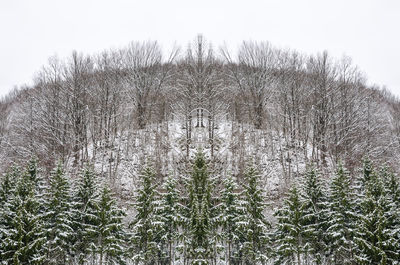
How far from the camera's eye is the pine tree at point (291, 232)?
19844 millimetres

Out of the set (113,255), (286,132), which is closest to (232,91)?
(286,132)

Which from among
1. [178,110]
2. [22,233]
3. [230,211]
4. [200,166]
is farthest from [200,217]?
[178,110]

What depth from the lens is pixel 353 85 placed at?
39188 millimetres

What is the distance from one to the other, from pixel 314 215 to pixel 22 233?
672 inches

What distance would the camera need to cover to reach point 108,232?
1984 cm

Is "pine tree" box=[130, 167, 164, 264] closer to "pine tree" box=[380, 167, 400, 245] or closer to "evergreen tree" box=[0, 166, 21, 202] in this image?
"evergreen tree" box=[0, 166, 21, 202]

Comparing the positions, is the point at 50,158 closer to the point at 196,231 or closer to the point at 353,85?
the point at 196,231

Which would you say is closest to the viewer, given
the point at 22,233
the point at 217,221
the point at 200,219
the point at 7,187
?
the point at 200,219

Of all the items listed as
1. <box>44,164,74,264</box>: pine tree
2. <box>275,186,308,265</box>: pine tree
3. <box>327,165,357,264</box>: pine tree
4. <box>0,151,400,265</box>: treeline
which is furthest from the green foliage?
<box>44,164,74,264</box>: pine tree

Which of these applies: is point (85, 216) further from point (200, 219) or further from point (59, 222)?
point (200, 219)

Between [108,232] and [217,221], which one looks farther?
[108,232]

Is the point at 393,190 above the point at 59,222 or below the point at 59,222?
above

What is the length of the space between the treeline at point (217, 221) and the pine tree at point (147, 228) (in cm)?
6

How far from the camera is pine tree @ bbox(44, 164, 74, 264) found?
19234mm
